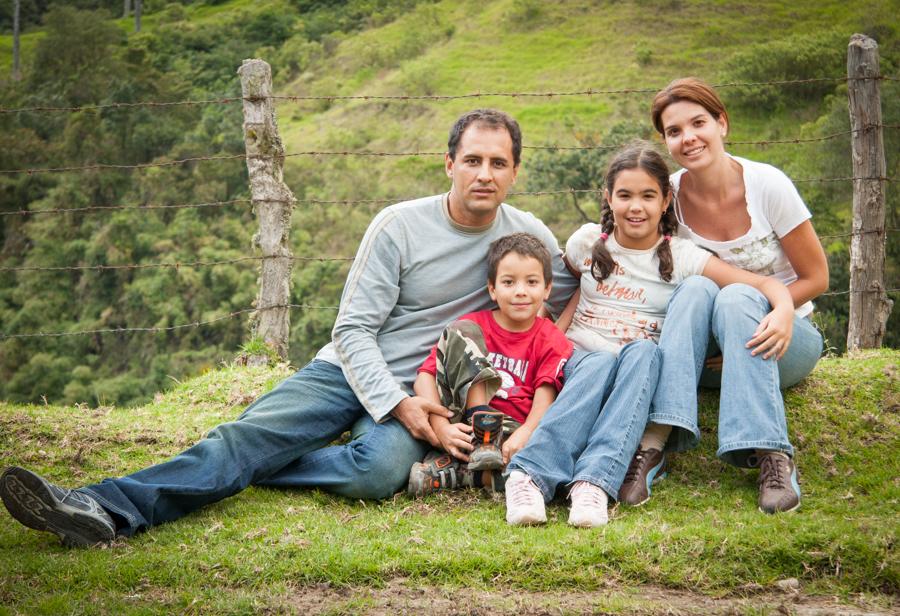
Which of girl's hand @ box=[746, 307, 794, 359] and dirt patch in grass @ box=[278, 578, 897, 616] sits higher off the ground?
girl's hand @ box=[746, 307, 794, 359]

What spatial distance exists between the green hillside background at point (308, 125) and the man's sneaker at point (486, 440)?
1214 centimetres

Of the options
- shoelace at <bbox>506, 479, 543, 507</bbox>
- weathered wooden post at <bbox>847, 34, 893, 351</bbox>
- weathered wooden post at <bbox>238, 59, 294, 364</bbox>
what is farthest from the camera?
weathered wooden post at <bbox>847, 34, 893, 351</bbox>

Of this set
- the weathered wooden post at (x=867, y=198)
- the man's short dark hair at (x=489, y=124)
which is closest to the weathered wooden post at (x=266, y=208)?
the man's short dark hair at (x=489, y=124)

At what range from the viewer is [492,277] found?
335cm

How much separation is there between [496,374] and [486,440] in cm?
24

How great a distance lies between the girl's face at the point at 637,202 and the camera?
10.9ft

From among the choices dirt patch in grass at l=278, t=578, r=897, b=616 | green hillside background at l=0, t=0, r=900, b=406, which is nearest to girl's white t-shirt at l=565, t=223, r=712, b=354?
dirt patch in grass at l=278, t=578, r=897, b=616

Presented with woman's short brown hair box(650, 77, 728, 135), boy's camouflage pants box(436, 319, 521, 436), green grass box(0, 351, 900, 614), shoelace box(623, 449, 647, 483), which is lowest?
green grass box(0, 351, 900, 614)

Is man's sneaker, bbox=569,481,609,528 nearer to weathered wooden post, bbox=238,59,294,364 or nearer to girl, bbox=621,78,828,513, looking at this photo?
girl, bbox=621,78,828,513

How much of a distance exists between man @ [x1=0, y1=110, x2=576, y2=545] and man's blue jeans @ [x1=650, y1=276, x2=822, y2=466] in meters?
0.61

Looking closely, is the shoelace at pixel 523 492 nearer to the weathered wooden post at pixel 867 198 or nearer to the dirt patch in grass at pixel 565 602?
the dirt patch in grass at pixel 565 602

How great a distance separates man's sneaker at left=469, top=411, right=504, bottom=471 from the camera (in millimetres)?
3045

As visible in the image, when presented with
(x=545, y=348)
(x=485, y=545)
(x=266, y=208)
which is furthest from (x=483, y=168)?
(x=266, y=208)

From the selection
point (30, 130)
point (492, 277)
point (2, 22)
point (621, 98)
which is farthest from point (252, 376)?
point (2, 22)
